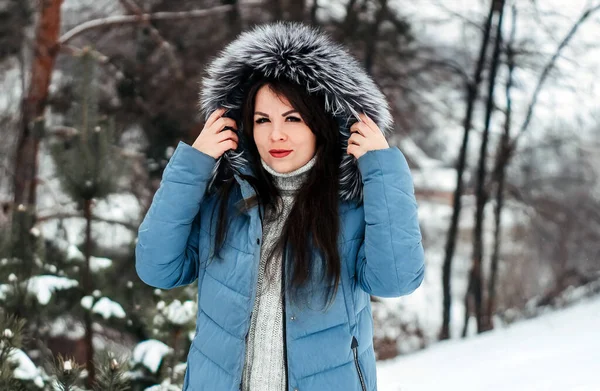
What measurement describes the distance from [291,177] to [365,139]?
0.26 metres

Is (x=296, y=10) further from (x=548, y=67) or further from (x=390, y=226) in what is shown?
(x=390, y=226)

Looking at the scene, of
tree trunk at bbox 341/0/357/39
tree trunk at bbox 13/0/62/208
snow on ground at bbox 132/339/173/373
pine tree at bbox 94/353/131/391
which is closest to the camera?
pine tree at bbox 94/353/131/391

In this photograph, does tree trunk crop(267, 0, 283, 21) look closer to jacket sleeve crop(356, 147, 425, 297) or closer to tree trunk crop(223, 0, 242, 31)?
tree trunk crop(223, 0, 242, 31)

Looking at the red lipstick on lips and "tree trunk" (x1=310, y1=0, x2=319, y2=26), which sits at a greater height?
"tree trunk" (x1=310, y1=0, x2=319, y2=26)

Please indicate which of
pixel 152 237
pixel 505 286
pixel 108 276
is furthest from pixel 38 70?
pixel 505 286

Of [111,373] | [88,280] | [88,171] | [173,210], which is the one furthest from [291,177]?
[88,280]

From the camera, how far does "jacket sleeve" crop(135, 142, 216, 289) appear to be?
161cm

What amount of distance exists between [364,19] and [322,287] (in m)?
8.04

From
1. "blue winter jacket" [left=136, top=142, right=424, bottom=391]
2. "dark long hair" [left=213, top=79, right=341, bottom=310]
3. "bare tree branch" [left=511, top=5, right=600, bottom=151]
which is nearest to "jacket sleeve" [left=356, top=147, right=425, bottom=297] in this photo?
"blue winter jacket" [left=136, top=142, right=424, bottom=391]

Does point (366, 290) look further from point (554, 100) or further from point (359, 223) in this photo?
point (554, 100)

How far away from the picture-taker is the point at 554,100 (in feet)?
29.8

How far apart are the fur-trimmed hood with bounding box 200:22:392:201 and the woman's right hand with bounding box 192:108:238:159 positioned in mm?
97

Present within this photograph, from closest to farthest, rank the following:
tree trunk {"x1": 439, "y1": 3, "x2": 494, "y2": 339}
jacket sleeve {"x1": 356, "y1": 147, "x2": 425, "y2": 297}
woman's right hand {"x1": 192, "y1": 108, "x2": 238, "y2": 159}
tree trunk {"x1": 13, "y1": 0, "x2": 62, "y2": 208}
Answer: jacket sleeve {"x1": 356, "y1": 147, "x2": 425, "y2": 297}
woman's right hand {"x1": 192, "y1": 108, "x2": 238, "y2": 159}
tree trunk {"x1": 13, "y1": 0, "x2": 62, "y2": 208}
tree trunk {"x1": 439, "y1": 3, "x2": 494, "y2": 339}

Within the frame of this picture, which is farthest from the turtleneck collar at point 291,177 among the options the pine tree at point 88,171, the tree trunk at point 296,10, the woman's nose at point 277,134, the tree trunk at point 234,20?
the tree trunk at point 234,20
